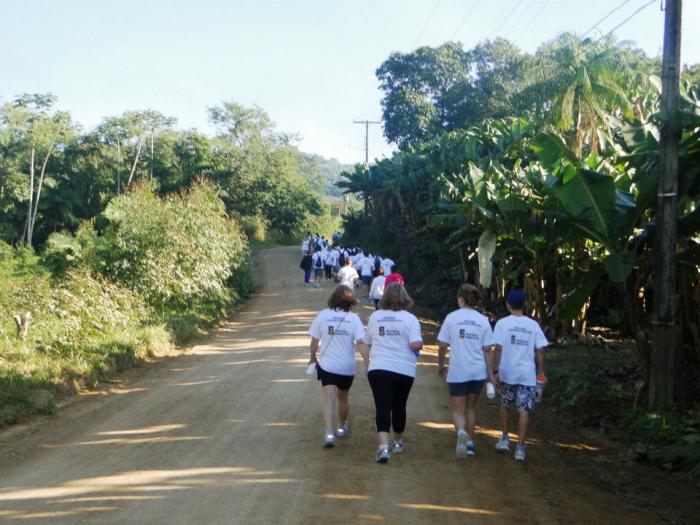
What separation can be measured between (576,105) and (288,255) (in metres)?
29.0

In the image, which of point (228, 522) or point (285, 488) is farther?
point (285, 488)

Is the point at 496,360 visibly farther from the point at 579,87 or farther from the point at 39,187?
the point at 39,187

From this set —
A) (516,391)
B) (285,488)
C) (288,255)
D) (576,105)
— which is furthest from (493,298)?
(288,255)

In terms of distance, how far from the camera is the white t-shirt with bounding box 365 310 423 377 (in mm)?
8164

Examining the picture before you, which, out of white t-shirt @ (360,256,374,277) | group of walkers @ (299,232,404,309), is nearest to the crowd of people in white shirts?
group of walkers @ (299,232,404,309)

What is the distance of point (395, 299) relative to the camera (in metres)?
8.34

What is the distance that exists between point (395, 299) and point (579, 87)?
62.4ft

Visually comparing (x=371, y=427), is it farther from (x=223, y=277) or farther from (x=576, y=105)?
(x=576, y=105)

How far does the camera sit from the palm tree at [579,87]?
81.8ft

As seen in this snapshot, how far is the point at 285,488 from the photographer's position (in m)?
7.09

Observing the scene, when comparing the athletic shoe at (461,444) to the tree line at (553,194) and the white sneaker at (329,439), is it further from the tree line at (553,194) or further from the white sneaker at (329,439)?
the tree line at (553,194)

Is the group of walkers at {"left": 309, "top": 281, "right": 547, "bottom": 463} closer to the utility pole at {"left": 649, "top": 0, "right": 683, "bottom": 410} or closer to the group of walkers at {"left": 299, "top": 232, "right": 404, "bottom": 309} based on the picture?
the utility pole at {"left": 649, "top": 0, "right": 683, "bottom": 410}

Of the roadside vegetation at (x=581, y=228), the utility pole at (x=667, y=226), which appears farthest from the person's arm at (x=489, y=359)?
the utility pole at (x=667, y=226)

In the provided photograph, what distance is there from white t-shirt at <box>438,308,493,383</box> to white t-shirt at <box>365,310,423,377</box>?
43 centimetres
